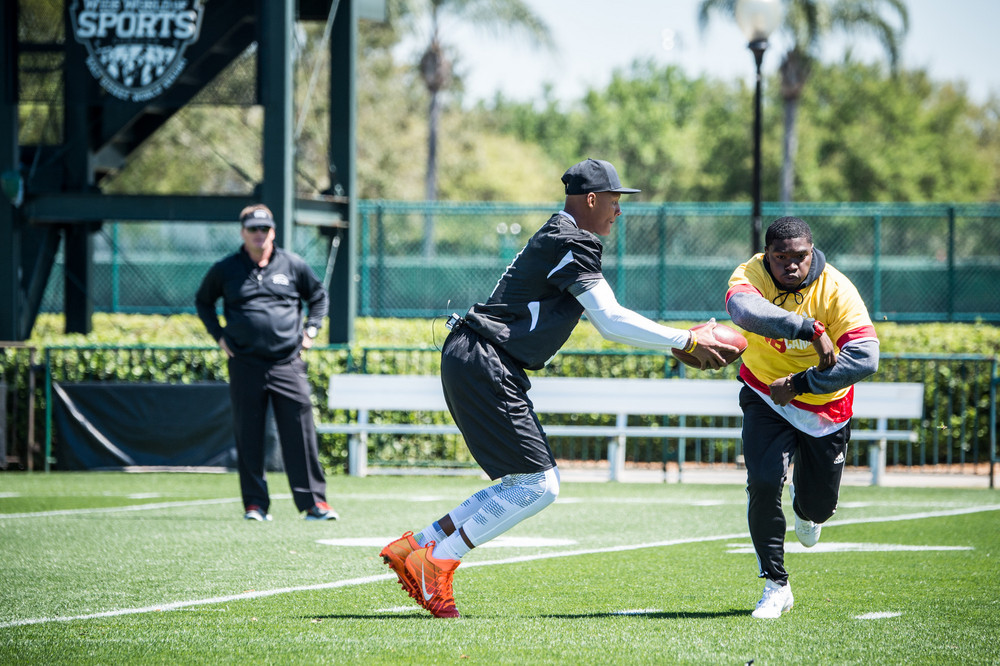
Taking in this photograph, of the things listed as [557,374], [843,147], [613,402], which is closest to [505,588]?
[613,402]

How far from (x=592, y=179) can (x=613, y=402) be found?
708 cm

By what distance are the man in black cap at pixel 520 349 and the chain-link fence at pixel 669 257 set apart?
14117 mm

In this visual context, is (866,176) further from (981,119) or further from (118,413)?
(118,413)

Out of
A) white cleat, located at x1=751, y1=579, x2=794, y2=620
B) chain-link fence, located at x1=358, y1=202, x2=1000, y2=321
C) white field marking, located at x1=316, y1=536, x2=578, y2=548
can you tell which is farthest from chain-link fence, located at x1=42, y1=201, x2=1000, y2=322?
white cleat, located at x1=751, y1=579, x2=794, y2=620

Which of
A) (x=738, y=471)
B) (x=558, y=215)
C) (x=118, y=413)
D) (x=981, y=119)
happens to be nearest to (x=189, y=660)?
(x=558, y=215)

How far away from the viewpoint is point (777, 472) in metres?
5.62

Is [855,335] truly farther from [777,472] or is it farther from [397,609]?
[397,609]

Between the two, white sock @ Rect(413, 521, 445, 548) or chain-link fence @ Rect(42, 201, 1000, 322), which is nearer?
white sock @ Rect(413, 521, 445, 548)

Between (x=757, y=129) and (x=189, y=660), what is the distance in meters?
9.91

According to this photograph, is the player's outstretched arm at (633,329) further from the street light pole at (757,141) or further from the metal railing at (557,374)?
the street light pole at (757,141)

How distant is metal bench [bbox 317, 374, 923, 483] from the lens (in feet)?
39.2

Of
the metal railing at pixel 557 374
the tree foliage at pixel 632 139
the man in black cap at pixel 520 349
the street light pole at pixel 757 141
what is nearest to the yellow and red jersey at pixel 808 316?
the man in black cap at pixel 520 349

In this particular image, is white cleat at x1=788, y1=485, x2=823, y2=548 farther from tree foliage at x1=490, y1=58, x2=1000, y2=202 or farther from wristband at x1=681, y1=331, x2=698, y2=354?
tree foliage at x1=490, y1=58, x2=1000, y2=202

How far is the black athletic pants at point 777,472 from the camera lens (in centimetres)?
561
